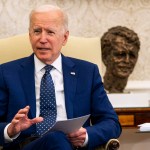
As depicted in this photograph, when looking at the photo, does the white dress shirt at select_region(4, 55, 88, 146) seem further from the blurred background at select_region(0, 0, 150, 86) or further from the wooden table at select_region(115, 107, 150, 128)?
the blurred background at select_region(0, 0, 150, 86)

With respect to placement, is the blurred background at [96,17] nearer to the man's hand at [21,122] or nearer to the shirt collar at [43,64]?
the shirt collar at [43,64]

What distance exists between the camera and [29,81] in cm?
218

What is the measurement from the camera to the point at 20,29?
10.2 ft

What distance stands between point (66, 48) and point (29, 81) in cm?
45

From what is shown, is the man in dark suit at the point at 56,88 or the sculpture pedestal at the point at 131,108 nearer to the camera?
the man in dark suit at the point at 56,88

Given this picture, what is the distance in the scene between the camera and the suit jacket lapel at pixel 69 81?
216 cm

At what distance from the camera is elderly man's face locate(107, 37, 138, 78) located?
2.77m

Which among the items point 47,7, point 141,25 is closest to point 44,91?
point 47,7

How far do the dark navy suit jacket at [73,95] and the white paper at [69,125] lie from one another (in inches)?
6.2

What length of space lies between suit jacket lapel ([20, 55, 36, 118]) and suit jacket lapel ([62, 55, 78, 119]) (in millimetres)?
175

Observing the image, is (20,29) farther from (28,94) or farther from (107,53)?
(28,94)

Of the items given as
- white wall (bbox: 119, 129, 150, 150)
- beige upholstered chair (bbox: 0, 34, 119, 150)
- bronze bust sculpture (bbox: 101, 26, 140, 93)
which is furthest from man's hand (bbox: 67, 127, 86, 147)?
white wall (bbox: 119, 129, 150, 150)

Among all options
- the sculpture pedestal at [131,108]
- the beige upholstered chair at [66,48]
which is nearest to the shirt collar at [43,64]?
the beige upholstered chair at [66,48]

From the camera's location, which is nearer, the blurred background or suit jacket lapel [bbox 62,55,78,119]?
suit jacket lapel [bbox 62,55,78,119]
